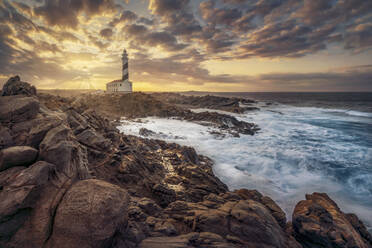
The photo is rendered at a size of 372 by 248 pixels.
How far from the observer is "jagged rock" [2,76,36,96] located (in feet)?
24.0

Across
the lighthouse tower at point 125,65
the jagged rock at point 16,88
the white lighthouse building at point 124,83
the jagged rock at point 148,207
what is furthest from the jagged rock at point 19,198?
the lighthouse tower at point 125,65

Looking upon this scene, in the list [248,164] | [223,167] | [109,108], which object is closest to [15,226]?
[223,167]

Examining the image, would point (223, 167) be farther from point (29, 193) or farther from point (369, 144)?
point (369, 144)

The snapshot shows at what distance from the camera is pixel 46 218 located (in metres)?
4.05

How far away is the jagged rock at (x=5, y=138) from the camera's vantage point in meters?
5.04

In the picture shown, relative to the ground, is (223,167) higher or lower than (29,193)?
lower

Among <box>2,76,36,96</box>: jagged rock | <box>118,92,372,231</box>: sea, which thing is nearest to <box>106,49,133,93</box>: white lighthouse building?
<box>118,92,372,231</box>: sea

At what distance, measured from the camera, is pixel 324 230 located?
6.21 meters

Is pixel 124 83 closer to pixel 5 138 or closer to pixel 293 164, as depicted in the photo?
pixel 293 164

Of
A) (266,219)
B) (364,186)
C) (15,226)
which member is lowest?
(364,186)

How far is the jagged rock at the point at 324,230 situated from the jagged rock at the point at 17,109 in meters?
10.7

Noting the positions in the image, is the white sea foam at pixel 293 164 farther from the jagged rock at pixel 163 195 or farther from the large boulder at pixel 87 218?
the large boulder at pixel 87 218

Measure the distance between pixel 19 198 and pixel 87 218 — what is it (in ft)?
5.00

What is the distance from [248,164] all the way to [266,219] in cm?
937
